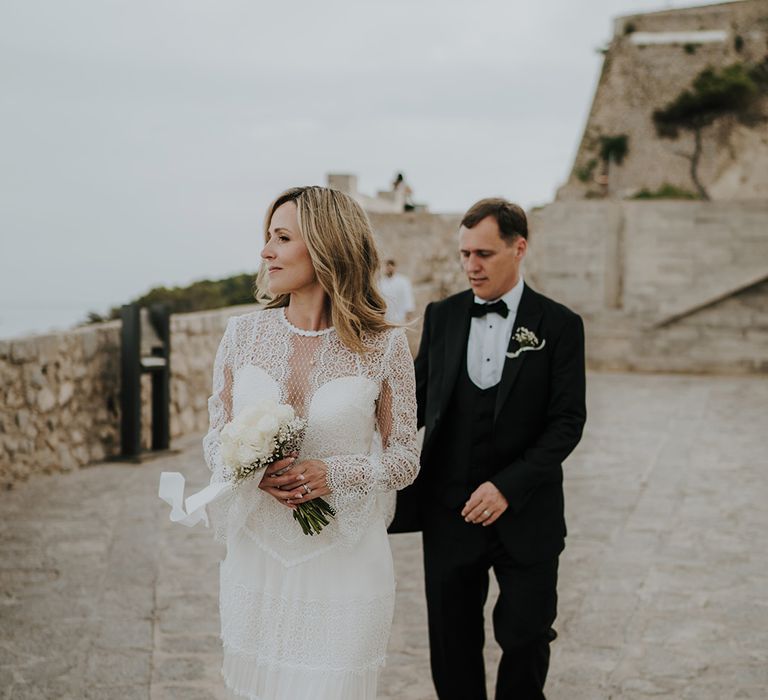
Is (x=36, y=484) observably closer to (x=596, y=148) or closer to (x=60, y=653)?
(x=60, y=653)

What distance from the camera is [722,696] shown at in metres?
4.63

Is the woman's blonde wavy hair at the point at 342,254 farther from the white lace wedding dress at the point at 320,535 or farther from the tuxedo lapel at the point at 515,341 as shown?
the tuxedo lapel at the point at 515,341

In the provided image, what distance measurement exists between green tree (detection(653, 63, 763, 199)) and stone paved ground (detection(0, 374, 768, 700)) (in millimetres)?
34461

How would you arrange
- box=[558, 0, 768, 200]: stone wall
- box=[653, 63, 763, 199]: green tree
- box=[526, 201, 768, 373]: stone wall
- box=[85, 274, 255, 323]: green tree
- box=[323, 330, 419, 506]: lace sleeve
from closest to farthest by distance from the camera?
1. box=[323, 330, 419, 506]: lace sleeve
2. box=[526, 201, 768, 373]: stone wall
3. box=[85, 274, 255, 323]: green tree
4. box=[653, 63, 763, 199]: green tree
5. box=[558, 0, 768, 200]: stone wall

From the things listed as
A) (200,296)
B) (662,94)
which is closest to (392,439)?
(200,296)

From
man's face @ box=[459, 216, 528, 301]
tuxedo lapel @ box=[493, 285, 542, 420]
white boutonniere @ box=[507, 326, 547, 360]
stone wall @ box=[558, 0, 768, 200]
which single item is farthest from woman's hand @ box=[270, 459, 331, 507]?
stone wall @ box=[558, 0, 768, 200]

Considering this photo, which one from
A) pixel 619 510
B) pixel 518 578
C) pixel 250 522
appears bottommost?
pixel 619 510

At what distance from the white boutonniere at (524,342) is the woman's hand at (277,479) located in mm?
953

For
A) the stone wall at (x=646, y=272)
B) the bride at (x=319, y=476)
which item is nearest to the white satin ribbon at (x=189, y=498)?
the bride at (x=319, y=476)

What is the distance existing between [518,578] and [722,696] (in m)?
1.65

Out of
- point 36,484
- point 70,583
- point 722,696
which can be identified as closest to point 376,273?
point 722,696

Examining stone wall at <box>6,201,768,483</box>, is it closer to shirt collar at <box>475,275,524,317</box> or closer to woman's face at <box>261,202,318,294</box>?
shirt collar at <box>475,275,524,317</box>

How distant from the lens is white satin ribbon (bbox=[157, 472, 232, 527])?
9.57ft

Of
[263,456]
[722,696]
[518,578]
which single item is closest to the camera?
[263,456]
